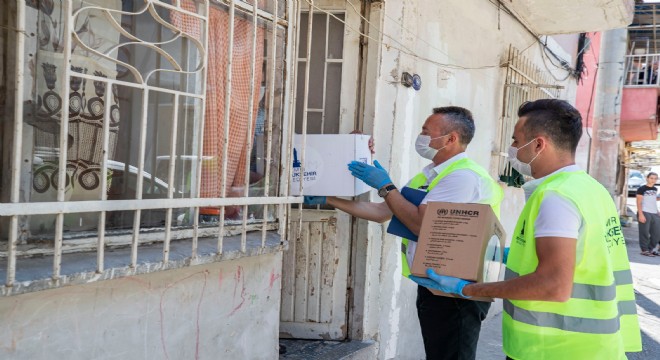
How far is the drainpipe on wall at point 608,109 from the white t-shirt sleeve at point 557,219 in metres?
10.6

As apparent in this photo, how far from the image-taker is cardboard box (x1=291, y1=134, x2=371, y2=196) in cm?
322

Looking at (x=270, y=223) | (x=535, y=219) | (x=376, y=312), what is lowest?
(x=376, y=312)

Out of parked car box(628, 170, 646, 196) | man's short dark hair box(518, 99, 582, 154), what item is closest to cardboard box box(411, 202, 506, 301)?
man's short dark hair box(518, 99, 582, 154)

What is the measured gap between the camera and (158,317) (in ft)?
7.73

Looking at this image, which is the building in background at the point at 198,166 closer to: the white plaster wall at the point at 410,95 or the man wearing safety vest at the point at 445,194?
the white plaster wall at the point at 410,95

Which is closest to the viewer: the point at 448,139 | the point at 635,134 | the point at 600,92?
the point at 448,139

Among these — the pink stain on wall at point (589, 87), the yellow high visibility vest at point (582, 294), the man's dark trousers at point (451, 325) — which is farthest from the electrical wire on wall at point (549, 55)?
the yellow high visibility vest at point (582, 294)

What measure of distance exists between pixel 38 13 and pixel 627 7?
571 cm

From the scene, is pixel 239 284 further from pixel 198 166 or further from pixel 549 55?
pixel 549 55

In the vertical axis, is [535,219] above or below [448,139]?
below

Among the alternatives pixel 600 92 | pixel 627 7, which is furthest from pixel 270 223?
pixel 600 92

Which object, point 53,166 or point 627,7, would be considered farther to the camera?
point 627,7

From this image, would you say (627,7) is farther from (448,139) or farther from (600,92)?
(600,92)

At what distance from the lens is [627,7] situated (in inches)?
225
